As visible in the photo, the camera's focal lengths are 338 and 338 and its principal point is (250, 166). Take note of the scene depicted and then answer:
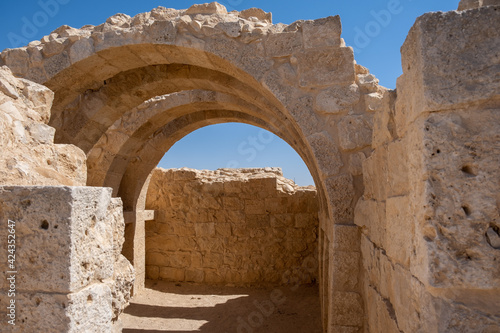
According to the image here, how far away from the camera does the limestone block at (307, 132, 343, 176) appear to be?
2.92m

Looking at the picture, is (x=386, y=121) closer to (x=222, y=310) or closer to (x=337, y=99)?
(x=337, y=99)

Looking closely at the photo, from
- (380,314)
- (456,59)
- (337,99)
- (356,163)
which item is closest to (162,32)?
(337,99)

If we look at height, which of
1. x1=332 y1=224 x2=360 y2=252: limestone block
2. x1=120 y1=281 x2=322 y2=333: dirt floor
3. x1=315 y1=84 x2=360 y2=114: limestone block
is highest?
x1=315 y1=84 x2=360 y2=114: limestone block

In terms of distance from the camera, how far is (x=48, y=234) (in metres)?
1.43

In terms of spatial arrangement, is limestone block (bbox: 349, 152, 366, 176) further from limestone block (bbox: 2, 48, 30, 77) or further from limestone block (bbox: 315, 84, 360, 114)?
limestone block (bbox: 2, 48, 30, 77)

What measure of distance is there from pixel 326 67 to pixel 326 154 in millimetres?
784

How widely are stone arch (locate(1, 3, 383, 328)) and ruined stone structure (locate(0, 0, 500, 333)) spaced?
1 cm

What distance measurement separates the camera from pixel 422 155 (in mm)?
1301

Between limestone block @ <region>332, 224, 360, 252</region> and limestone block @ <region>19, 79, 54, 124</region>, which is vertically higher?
limestone block @ <region>19, 79, 54, 124</region>

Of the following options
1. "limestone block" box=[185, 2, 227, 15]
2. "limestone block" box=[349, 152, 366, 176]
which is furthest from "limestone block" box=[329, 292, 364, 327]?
"limestone block" box=[185, 2, 227, 15]

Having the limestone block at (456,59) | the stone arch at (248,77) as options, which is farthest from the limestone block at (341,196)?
the limestone block at (456,59)

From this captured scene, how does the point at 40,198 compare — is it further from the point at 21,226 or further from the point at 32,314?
the point at 32,314

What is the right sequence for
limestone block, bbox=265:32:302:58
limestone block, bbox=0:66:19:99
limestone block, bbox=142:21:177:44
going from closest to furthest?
limestone block, bbox=0:66:19:99
limestone block, bbox=265:32:302:58
limestone block, bbox=142:21:177:44

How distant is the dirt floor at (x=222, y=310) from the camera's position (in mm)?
5191
